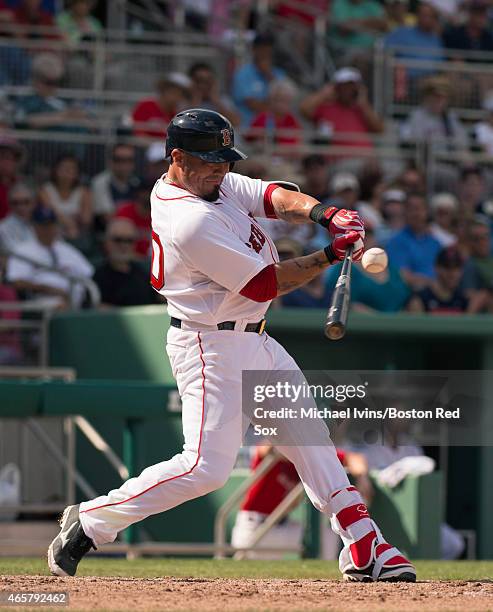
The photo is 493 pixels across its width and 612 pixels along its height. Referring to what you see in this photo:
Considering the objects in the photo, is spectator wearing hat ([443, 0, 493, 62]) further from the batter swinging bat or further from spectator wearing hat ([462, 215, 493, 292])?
the batter swinging bat

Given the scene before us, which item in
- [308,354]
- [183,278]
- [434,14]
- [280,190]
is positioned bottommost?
[308,354]

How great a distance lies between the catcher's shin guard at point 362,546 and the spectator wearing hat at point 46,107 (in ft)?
21.6

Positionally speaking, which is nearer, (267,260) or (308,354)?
(267,260)

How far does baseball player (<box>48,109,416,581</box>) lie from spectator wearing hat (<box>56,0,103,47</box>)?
7.28 metres

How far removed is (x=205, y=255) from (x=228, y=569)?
2020 mm

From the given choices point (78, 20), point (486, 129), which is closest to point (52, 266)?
point (78, 20)

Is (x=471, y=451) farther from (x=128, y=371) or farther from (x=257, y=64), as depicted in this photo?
(x=257, y=64)

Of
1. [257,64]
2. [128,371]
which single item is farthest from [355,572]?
[257,64]

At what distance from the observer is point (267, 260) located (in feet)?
17.2

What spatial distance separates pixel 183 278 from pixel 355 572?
1.34 metres

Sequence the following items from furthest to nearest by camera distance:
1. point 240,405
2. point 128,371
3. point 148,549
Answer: point 128,371
point 148,549
point 240,405

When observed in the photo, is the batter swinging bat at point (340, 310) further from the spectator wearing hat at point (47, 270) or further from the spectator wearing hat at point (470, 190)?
the spectator wearing hat at point (470, 190)

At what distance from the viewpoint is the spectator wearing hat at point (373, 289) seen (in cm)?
995

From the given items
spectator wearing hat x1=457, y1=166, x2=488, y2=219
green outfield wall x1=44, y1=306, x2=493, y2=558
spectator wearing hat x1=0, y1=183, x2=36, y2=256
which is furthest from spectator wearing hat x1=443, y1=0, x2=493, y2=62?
spectator wearing hat x1=0, y1=183, x2=36, y2=256
